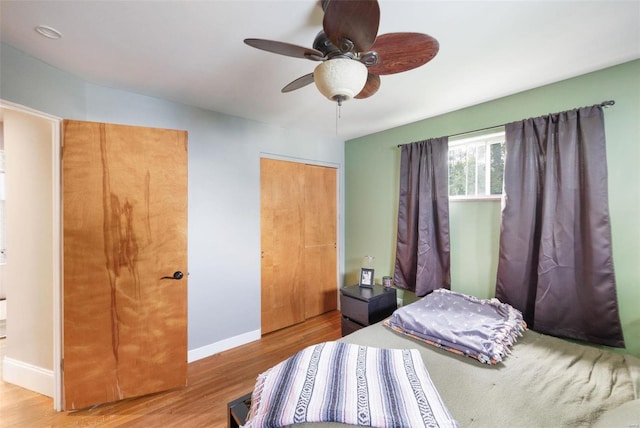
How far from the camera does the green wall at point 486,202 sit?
1.68 metres

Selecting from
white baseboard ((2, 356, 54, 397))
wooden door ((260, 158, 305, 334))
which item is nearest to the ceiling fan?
wooden door ((260, 158, 305, 334))

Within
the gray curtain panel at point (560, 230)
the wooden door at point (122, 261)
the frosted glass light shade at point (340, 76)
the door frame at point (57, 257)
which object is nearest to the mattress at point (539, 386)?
the gray curtain panel at point (560, 230)

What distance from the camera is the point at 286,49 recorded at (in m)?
1.14

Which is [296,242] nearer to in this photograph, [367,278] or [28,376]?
[367,278]

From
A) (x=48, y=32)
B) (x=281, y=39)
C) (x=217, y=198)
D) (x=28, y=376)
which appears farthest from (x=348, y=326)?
(x=48, y=32)

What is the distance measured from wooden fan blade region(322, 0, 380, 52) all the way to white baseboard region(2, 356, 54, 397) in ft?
9.57

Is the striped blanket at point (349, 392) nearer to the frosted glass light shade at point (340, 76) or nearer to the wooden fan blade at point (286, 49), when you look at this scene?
the frosted glass light shade at point (340, 76)

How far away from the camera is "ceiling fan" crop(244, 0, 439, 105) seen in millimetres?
925

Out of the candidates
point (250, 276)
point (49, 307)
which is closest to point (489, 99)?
point (250, 276)

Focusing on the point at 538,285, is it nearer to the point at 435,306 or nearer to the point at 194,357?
the point at 435,306

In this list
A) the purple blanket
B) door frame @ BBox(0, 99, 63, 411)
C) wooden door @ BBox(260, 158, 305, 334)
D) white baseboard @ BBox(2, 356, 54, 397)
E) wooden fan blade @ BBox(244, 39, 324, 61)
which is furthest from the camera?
wooden door @ BBox(260, 158, 305, 334)

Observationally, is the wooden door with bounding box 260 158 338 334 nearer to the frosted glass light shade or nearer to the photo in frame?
the photo in frame

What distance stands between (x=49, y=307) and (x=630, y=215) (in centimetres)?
406

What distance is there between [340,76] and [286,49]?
284mm
